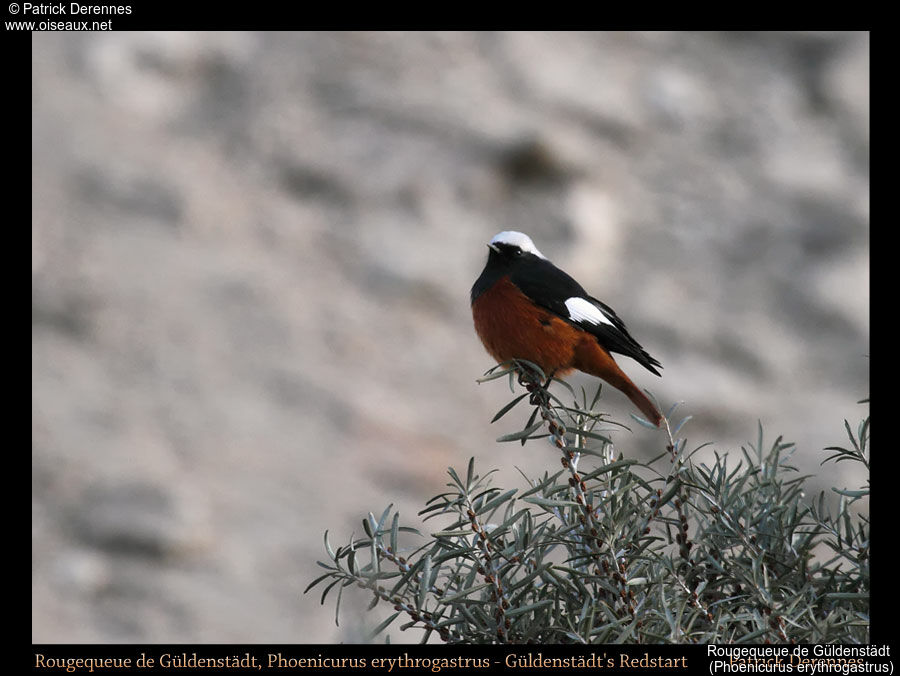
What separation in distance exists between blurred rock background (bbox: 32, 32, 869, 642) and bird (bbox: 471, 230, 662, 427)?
171 inches

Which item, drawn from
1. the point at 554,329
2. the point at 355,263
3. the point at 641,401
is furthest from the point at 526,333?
the point at 355,263

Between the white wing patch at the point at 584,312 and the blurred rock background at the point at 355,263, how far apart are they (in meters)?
4.33

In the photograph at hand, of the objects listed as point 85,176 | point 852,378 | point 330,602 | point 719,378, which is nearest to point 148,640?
point 330,602

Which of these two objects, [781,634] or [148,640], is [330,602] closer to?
[148,640]

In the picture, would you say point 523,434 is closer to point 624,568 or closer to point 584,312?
point 624,568

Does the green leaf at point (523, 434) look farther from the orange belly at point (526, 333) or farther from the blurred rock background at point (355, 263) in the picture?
the blurred rock background at point (355, 263)

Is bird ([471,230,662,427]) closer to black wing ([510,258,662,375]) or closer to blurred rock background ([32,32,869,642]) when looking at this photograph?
black wing ([510,258,662,375])

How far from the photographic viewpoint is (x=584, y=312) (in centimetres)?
317

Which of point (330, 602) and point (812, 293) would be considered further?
point (812, 293)

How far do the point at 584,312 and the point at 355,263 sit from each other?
6856 mm

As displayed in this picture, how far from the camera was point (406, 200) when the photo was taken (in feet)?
33.3

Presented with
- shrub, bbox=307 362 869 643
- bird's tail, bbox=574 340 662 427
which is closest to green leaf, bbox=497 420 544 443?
shrub, bbox=307 362 869 643
